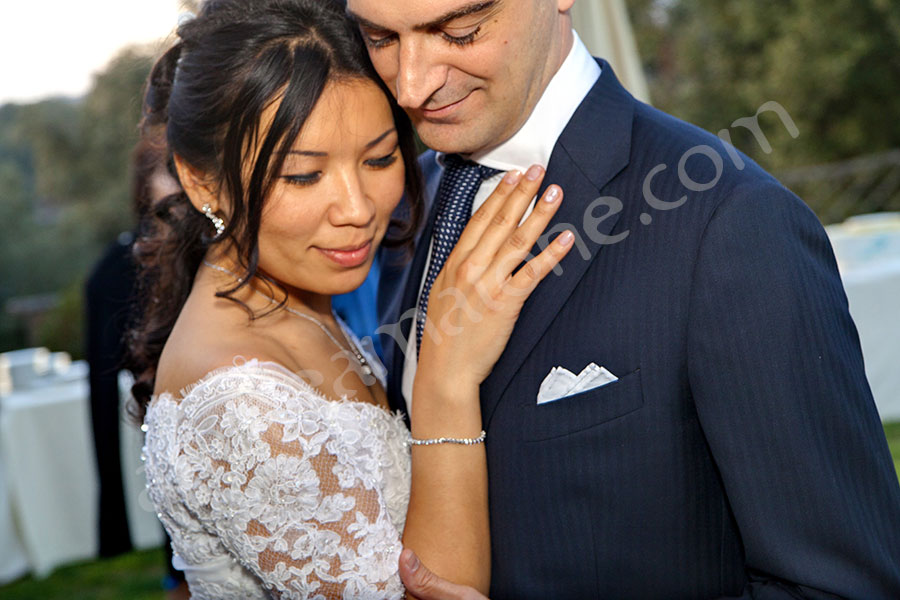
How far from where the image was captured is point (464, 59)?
5.51 ft

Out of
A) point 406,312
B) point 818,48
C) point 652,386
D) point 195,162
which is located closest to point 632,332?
point 652,386

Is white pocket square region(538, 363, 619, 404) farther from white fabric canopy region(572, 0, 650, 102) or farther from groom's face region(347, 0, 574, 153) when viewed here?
white fabric canopy region(572, 0, 650, 102)

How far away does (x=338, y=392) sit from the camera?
2.08 m

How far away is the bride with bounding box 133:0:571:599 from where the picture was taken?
5.61ft

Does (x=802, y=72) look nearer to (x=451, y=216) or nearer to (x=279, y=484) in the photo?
(x=451, y=216)

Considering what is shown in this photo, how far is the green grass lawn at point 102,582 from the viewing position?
4961 mm

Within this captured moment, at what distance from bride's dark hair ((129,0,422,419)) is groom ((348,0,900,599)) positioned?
6.6 inches

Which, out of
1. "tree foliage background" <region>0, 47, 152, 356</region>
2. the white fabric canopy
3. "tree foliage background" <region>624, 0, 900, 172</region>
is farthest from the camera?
"tree foliage background" <region>0, 47, 152, 356</region>

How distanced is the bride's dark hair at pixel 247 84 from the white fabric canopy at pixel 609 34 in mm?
1600

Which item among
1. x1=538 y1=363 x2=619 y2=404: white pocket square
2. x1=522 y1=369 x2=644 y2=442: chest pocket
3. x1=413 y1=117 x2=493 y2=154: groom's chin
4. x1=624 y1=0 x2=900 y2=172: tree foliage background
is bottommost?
x1=522 y1=369 x2=644 y2=442: chest pocket

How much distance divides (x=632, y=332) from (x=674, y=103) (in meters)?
13.5

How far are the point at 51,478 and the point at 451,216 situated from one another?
13.3 feet

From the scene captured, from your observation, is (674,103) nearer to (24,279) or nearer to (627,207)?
(24,279)

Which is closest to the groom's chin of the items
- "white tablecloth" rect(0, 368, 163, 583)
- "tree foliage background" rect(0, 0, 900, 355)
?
"white tablecloth" rect(0, 368, 163, 583)
